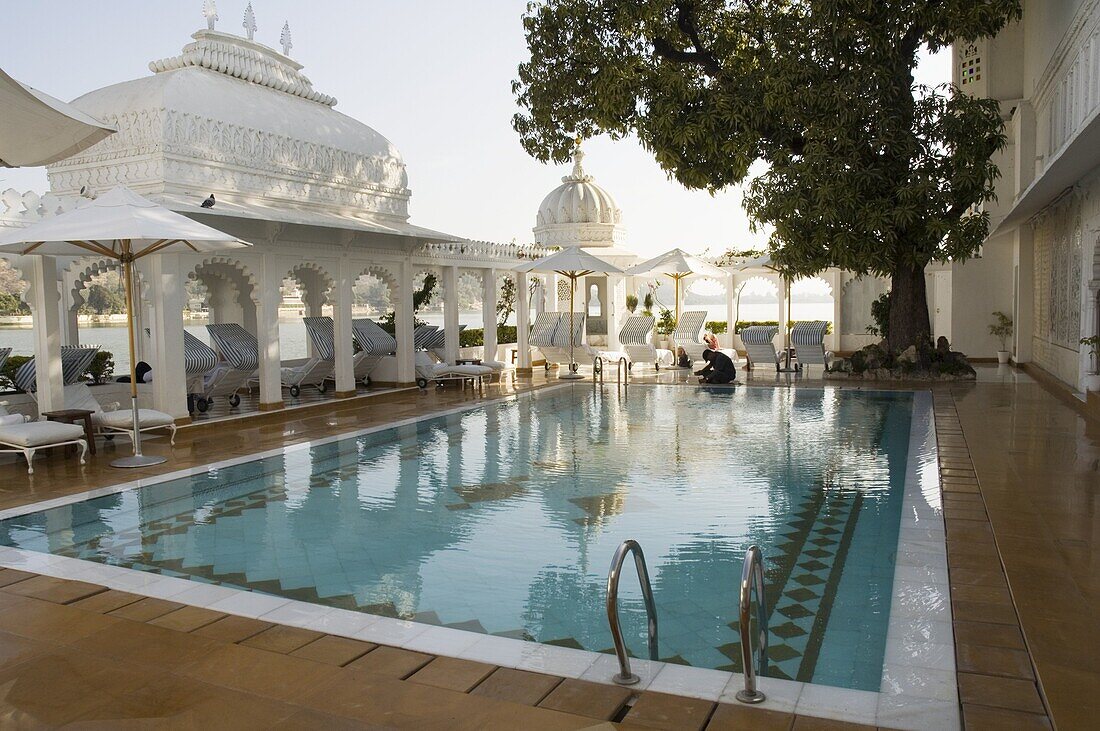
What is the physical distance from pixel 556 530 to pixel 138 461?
490 cm

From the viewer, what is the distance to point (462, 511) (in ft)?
22.7

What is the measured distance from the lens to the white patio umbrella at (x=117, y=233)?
7.92 m

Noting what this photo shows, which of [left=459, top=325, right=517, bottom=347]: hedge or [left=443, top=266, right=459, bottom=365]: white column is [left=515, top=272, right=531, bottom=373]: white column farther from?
[left=443, top=266, right=459, bottom=365]: white column

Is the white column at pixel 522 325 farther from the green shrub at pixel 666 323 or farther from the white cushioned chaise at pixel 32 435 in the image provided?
the white cushioned chaise at pixel 32 435

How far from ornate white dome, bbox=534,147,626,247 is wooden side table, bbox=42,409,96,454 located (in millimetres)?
17127

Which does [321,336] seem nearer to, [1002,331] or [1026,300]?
[1026,300]

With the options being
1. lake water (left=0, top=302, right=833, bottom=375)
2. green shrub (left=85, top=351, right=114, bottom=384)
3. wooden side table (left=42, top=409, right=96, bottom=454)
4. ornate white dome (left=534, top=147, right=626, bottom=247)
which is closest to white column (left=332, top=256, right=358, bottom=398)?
lake water (left=0, top=302, right=833, bottom=375)

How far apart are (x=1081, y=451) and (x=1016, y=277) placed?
40.4 feet

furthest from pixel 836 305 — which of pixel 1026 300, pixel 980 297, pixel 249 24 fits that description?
pixel 249 24

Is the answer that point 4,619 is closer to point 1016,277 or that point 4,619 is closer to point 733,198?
point 733,198

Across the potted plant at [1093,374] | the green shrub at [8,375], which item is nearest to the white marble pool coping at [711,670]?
the potted plant at [1093,374]

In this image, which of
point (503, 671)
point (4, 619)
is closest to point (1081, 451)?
point (503, 671)

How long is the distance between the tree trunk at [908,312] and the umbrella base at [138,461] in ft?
43.0

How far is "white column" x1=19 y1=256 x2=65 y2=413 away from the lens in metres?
9.51
